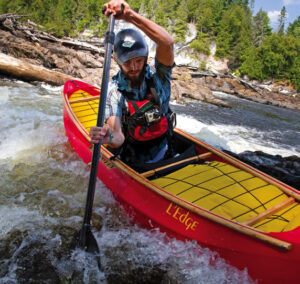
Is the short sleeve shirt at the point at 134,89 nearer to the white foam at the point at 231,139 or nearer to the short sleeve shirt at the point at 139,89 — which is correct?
the short sleeve shirt at the point at 139,89

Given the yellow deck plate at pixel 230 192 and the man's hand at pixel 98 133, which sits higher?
the man's hand at pixel 98 133

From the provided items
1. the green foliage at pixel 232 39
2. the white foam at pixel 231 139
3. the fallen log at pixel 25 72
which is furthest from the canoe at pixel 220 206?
the green foliage at pixel 232 39

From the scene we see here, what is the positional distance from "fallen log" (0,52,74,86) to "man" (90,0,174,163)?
828 cm

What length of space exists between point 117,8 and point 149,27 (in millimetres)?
329

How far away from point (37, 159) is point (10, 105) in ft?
11.2

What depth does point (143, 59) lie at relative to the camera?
2508 millimetres

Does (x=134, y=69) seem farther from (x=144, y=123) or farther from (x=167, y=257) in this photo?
(x=167, y=257)

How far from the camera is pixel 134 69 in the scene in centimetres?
248

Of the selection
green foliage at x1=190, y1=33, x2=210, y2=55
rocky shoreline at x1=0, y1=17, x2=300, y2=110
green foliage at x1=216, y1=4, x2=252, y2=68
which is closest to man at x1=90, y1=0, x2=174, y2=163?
rocky shoreline at x1=0, y1=17, x2=300, y2=110

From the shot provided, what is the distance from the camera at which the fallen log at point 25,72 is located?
8.89 meters

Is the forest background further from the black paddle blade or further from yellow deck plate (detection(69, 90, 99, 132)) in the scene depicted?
the black paddle blade

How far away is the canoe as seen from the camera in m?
1.71

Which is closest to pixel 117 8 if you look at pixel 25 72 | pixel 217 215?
pixel 217 215

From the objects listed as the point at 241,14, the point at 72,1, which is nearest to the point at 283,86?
the point at 241,14
